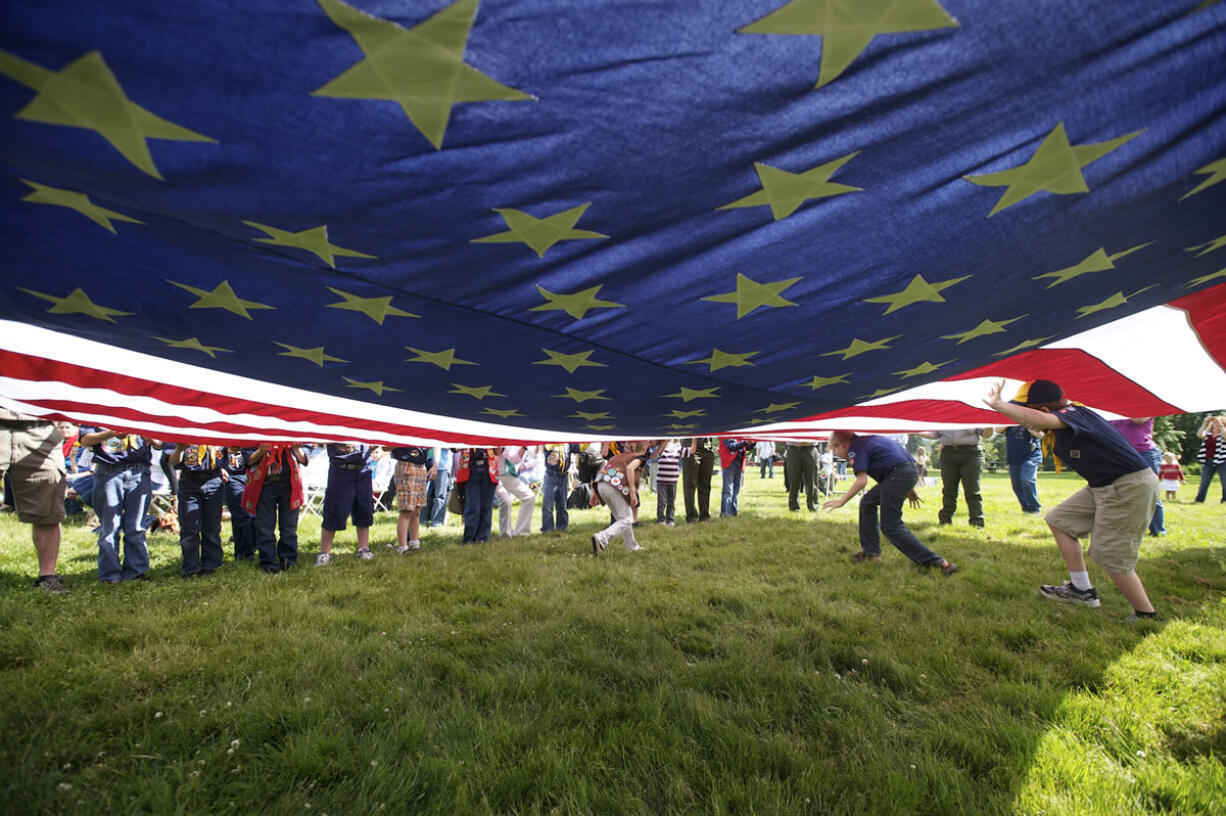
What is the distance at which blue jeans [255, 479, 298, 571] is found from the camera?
17.6 ft

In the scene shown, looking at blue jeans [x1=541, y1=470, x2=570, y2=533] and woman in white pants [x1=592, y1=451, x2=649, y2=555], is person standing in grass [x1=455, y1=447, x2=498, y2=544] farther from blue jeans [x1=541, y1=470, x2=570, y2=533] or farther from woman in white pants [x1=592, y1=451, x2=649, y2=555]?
woman in white pants [x1=592, y1=451, x2=649, y2=555]

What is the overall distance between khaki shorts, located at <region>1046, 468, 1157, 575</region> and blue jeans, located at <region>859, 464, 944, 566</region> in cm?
141

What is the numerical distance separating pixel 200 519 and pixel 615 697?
16.2 feet

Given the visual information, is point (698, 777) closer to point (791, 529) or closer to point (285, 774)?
point (285, 774)

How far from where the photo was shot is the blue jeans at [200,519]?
5176 millimetres

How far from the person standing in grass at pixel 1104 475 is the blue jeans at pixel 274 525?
626 centimetres

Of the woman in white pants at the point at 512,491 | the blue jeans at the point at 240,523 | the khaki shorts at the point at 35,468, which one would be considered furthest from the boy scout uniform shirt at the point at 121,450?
the woman in white pants at the point at 512,491

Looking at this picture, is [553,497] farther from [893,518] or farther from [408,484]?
[893,518]

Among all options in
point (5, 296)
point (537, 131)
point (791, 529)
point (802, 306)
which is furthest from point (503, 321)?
point (791, 529)

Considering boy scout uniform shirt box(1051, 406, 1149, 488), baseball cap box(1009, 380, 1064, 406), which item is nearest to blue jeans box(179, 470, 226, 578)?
baseball cap box(1009, 380, 1064, 406)

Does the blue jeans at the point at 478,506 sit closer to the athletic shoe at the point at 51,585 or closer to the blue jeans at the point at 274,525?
the blue jeans at the point at 274,525

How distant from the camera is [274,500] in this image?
18.2ft

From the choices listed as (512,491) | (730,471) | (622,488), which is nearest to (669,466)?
(730,471)

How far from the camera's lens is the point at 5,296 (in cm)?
154
